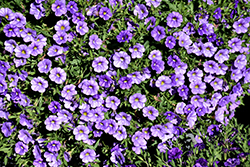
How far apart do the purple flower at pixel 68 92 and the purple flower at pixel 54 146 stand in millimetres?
509

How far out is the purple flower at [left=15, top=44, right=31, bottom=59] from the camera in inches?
103

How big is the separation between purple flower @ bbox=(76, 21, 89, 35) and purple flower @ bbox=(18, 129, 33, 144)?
4.02ft

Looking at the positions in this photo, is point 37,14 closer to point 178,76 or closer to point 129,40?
point 129,40

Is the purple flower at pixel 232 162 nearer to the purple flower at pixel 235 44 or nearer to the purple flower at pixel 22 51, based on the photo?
the purple flower at pixel 235 44

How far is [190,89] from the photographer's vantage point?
2920mm

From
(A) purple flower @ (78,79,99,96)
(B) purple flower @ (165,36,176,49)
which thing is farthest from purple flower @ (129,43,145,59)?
(A) purple flower @ (78,79,99,96)

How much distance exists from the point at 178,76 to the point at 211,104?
59cm

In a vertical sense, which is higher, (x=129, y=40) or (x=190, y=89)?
(x=129, y=40)

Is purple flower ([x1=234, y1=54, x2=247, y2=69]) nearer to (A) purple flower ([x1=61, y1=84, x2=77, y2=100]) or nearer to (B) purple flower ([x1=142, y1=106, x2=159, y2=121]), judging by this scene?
(B) purple flower ([x1=142, y1=106, x2=159, y2=121])

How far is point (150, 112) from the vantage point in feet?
8.96

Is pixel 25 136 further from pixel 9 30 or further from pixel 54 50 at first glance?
pixel 9 30

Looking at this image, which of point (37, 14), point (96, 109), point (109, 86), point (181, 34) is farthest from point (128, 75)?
point (37, 14)

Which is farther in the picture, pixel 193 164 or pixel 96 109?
pixel 96 109

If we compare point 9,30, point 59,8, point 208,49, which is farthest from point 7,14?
point 208,49
